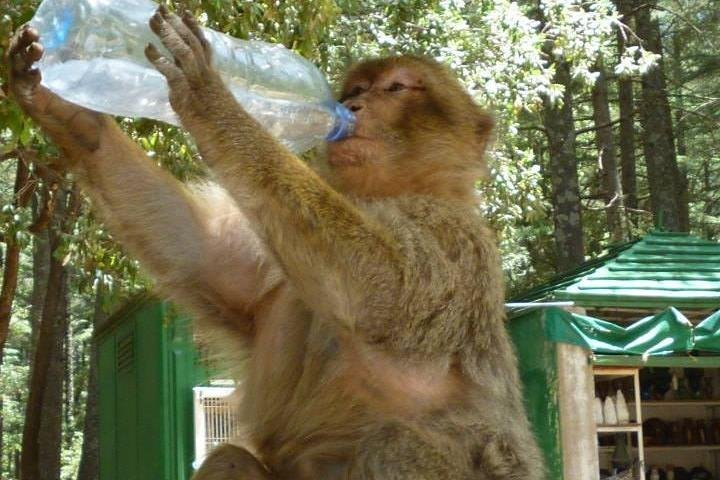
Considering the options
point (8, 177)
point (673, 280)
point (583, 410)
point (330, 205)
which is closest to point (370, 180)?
point (330, 205)

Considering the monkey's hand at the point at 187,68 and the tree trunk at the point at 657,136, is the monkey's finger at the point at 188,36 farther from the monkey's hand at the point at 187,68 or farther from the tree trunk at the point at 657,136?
the tree trunk at the point at 657,136

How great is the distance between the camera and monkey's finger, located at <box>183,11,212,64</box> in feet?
12.1

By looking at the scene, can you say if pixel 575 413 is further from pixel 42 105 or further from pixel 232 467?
pixel 42 105

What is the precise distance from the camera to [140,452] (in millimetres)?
12742

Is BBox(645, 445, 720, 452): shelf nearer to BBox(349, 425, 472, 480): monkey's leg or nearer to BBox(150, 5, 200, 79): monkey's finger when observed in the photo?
BBox(349, 425, 472, 480): monkey's leg

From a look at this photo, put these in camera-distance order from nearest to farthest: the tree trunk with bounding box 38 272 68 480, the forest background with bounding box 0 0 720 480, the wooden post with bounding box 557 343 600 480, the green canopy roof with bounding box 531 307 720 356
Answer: the forest background with bounding box 0 0 720 480, the green canopy roof with bounding box 531 307 720 356, the wooden post with bounding box 557 343 600 480, the tree trunk with bounding box 38 272 68 480

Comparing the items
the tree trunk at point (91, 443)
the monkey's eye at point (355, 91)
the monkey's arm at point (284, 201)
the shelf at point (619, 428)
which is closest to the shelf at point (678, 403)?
the shelf at point (619, 428)

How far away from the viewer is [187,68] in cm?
369

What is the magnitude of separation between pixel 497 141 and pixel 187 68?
2135mm

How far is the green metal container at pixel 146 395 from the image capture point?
36.9 ft

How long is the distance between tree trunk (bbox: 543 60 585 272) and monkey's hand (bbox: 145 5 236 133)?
56.9ft

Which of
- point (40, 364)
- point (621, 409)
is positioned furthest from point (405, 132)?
point (40, 364)

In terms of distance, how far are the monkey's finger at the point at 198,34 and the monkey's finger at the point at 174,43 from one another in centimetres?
Answer: 7

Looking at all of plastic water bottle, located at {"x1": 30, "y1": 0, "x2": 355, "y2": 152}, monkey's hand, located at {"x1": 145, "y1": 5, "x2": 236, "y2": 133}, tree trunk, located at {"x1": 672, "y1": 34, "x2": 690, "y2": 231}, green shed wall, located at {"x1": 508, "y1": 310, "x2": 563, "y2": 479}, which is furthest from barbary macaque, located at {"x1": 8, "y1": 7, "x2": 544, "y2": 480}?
tree trunk, located at {"x1": 672, "y1": 34, "x2": 690, "y2": 231}
